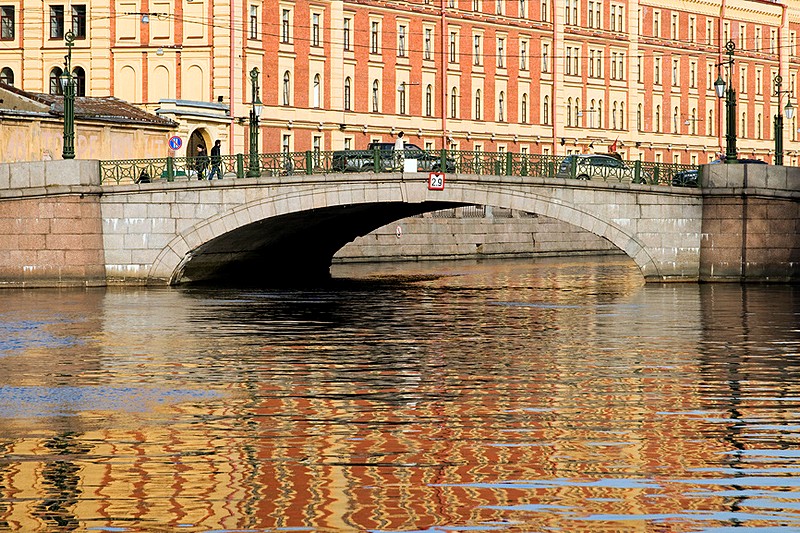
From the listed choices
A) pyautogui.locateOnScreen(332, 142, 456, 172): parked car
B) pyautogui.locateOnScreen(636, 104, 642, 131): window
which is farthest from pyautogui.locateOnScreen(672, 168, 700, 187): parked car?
pyautogui.locateOnScreen(636, 104, 642, 131): window

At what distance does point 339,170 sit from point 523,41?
43.0m

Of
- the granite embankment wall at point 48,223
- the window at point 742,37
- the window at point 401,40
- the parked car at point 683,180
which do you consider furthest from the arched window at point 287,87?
the window at point 742,37

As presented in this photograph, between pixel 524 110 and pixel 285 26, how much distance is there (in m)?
17.1

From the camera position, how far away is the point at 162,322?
3094cm

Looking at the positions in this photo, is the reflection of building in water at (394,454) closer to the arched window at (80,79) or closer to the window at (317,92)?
the arched window at (80,79)

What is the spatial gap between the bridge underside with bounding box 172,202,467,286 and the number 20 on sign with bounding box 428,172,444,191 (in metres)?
2.52

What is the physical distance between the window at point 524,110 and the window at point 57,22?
23.3 m

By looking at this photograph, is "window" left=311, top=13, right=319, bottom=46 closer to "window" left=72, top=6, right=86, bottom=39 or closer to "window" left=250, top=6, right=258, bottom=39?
"window" left=250, top=6, right=258, bottom=39

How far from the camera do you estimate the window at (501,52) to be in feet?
271

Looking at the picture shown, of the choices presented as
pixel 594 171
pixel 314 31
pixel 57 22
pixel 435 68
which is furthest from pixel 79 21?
pixel 594 171

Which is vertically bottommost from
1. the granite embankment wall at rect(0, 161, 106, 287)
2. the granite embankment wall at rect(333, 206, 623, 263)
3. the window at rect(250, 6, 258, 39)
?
the granite embankment wall at rect(333, 206, 623, 263)

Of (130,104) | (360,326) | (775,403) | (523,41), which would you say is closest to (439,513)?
(775,403)

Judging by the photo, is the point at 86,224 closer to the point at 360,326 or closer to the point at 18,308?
the point at 18,308

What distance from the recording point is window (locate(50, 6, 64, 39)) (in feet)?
231
